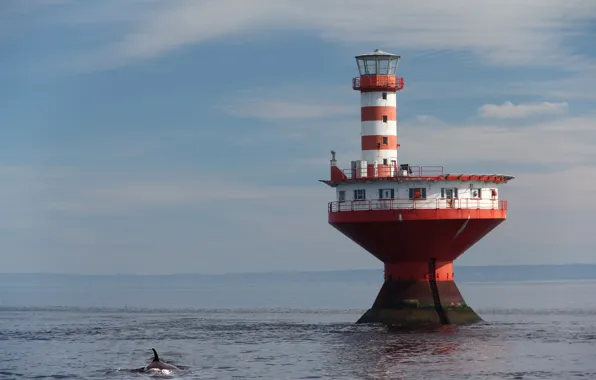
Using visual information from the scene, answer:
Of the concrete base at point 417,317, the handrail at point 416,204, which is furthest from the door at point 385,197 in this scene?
the concrete base at point 417,317

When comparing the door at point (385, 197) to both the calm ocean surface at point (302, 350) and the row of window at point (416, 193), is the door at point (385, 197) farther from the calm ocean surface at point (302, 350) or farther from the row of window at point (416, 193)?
the calm ocean surface at point (302, 350)

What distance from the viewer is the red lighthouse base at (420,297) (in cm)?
7275

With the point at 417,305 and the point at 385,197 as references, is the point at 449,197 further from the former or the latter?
the point at 417,305

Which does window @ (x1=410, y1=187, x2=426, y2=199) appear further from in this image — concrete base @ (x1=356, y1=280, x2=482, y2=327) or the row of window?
concrete base @ (x1=356, y1=280, x2=482, y2=327)

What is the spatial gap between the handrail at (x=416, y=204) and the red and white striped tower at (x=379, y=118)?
2965 mm

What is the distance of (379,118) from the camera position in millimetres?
75000

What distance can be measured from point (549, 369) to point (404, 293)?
60.2ft

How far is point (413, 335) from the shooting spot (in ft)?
227

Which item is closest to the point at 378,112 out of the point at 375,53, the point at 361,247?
the point at 375,53

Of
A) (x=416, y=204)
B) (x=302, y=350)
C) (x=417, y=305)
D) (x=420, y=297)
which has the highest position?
(x=416, y=204)

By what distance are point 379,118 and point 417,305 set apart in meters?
12.1

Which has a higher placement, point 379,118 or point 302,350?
point 379,118

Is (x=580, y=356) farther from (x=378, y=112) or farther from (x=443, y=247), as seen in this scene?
(x=378, y=112)

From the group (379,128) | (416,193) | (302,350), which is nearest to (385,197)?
(416,193)
